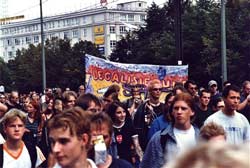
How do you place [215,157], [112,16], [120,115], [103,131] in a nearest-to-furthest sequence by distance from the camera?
[215,157]
[103,131]
[120,115]
[112,16]

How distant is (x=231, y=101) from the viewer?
7258 mm

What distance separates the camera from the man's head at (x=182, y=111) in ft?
18.1

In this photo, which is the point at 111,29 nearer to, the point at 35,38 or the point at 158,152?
the point at 35,38

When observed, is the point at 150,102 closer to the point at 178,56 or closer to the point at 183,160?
the point at 183,160

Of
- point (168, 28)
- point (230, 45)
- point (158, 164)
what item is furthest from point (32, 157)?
point (168, 28)

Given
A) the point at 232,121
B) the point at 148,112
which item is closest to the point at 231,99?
the point at 232,121

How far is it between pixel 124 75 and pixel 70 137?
1235 centimetres

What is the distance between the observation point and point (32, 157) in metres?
5.45

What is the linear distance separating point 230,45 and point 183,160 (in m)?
43.7

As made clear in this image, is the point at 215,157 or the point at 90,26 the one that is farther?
the point at 90,26

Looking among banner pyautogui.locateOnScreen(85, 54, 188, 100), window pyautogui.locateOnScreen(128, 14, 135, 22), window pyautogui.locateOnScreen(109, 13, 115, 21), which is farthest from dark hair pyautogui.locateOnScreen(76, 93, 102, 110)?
window pyautogui.locateOnScreen(128, 14, 135, 22)

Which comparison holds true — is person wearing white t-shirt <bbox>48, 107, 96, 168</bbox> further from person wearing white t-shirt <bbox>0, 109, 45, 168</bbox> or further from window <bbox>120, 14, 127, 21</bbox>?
window <bbox>120, 14, 127, 21</bbox>

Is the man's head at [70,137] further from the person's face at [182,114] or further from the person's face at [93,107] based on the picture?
the person's face at [93,107]

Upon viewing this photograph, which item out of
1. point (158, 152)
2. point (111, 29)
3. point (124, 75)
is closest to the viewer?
point (158, 152)
